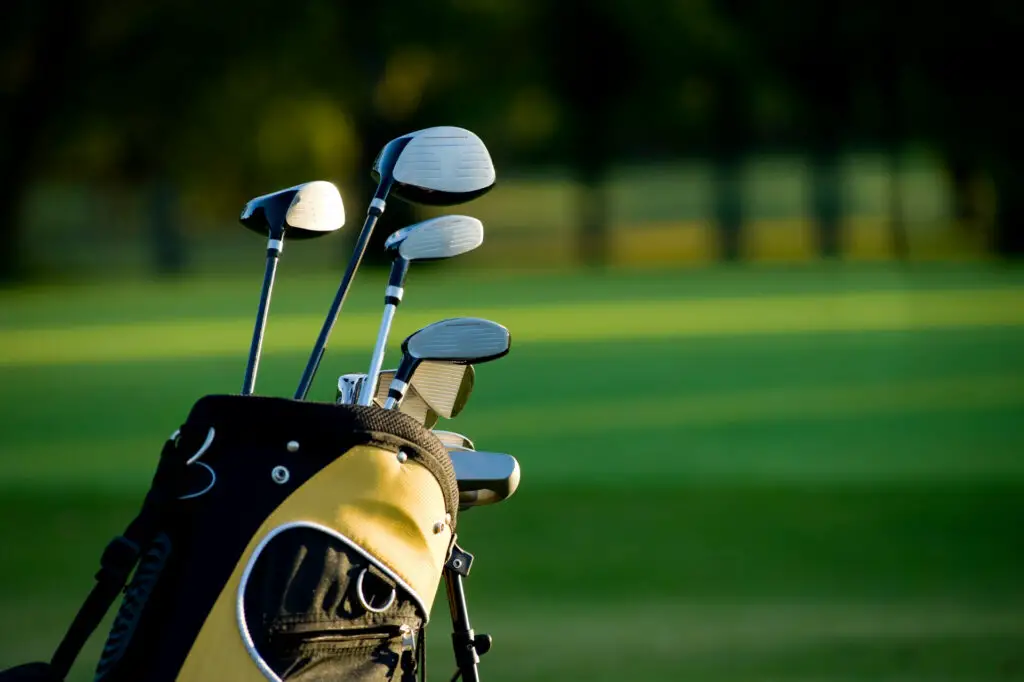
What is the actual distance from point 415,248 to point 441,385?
191 mm

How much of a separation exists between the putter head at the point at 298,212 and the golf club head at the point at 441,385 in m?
0.20

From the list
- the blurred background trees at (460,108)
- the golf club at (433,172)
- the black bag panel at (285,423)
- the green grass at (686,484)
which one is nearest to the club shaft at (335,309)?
the golf club at (433,172)

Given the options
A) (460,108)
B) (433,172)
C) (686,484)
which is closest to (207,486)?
(433,172)

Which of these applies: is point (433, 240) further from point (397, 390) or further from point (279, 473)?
point (279, 473)

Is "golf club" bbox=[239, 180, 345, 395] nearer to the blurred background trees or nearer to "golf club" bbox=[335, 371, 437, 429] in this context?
"golf club" bbox=[335, 371, 437, 429]

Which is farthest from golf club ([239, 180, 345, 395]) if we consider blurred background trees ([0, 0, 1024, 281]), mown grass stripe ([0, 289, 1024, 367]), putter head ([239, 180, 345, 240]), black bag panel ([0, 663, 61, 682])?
blurred background trees ([0, 0, 1024, 281])

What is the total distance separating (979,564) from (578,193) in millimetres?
28681

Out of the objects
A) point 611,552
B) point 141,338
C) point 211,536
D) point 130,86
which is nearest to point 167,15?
point 130,86

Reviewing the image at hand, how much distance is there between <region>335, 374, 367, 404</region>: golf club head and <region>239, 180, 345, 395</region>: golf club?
0.11 meters

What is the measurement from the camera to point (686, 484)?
767cm

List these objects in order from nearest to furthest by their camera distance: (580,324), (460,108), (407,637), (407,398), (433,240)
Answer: (407,637)
(433,240)
(407,398)
(580,324)
(460,108)

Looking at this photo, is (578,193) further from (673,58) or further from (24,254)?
(24,254)

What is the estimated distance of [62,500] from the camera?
287 inches

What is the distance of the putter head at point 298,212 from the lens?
2.01 meters
